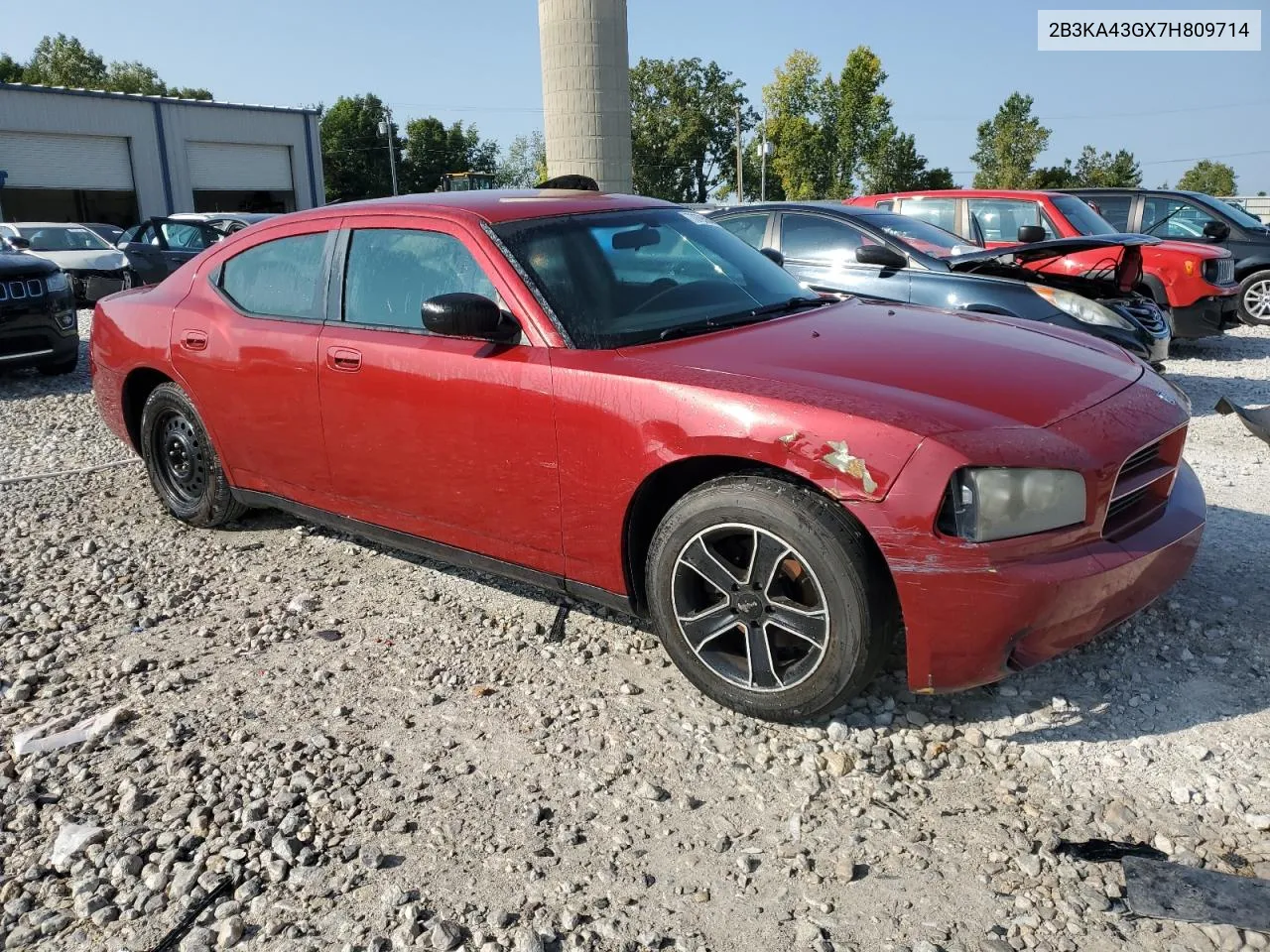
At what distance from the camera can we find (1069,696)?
329 cm

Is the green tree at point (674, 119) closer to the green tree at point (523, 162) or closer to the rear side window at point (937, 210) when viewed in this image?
the green tree at point (523, 162)

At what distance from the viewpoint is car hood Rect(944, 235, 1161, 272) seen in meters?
6.99

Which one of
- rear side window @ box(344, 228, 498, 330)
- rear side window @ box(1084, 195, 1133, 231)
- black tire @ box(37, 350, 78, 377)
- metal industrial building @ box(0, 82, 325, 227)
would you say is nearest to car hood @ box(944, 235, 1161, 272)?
rear side window @ box(1084, 195, 1133, 231)

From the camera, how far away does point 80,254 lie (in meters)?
17.1

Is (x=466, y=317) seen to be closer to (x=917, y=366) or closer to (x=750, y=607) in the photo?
(x=750, y=607)

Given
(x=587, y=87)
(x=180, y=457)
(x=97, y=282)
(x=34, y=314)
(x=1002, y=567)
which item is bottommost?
(x=180, y=457)

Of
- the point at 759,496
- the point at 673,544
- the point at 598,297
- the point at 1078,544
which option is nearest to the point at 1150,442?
the point at 1078,544

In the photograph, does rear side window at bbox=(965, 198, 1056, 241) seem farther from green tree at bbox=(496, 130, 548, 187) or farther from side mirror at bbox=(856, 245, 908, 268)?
green tree at bbox=(496, 130, 548, 187)

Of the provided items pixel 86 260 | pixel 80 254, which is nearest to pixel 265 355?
pixel 86 260

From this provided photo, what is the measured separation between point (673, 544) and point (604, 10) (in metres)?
15.6

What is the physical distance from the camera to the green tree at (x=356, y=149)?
244 ft

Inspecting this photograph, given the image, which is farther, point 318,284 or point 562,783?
point 318,284

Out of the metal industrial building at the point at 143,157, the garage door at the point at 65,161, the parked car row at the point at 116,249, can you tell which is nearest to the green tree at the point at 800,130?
the metal industrial building at the point at 143,157

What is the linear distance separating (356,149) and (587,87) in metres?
65.4
